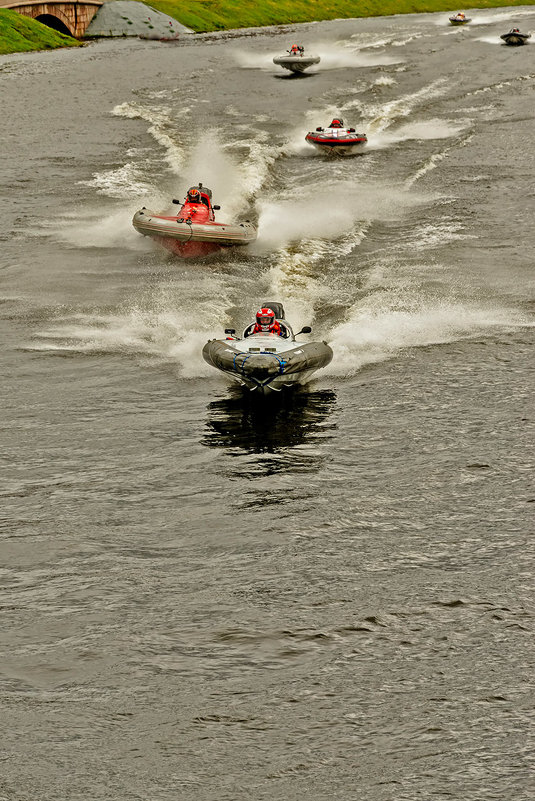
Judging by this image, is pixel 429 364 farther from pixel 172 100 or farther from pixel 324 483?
pixel 172 100

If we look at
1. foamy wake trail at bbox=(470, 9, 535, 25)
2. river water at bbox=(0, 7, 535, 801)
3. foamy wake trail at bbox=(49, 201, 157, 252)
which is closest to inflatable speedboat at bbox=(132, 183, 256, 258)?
river water at bbox=(0, 7, 535, 801)

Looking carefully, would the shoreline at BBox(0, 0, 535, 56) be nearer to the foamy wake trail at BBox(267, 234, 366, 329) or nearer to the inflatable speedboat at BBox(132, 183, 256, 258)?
the inflatable speedboat at BBox(132, 183, 256, 258)

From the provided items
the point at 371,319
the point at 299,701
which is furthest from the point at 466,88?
the point at 299,701

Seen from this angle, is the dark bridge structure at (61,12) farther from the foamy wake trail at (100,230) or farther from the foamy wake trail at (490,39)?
the foamy wake trail at (100,230)

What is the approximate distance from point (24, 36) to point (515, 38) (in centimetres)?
5016

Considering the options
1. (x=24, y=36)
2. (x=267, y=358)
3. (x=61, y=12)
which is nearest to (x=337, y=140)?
(x=267, y=358)

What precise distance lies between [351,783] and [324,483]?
1038cm

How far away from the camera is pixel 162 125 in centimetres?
7419

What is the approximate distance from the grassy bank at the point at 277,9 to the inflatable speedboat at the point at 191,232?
8866 centimetres

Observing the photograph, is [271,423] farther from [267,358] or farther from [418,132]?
[418,132]

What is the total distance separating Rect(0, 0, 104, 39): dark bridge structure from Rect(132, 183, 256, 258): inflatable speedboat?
2822 inches

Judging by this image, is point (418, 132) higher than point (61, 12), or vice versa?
point (61, 12)

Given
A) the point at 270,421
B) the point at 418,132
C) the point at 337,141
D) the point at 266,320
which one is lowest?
the point at 270,421

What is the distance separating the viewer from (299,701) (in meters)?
19.4
